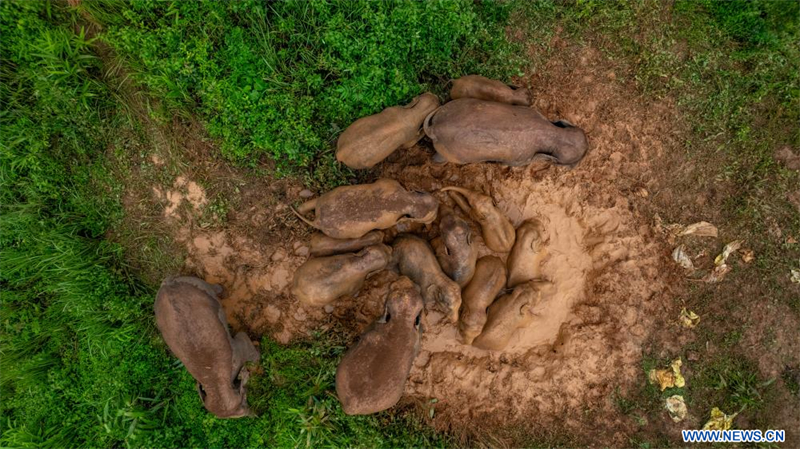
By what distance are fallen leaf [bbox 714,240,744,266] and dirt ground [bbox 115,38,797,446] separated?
20.6 inches

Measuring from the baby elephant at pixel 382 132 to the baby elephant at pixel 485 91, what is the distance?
31 cm

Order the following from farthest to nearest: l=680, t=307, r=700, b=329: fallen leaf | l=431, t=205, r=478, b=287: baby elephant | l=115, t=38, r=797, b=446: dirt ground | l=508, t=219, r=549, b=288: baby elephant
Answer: l=680, t=307, r=700, b=329: fallen leaf → l=115, t=38, r=797, b=446: dirt ground → l=508, t=219, r=549, b=288: baby elephant → l=431, t=205, r=478, b=287: baby elephant

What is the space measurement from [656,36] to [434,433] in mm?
5681

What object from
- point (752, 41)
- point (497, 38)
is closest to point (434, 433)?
point (497, 38)

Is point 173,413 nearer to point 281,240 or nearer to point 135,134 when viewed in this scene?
point 281,240

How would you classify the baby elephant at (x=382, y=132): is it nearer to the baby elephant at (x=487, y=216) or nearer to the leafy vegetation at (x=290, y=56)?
the leafy vegetation at (x=290, y=56)

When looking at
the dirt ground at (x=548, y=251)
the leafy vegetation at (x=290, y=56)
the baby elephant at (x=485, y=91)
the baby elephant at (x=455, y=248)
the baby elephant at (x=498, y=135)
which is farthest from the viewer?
the dirt ground at (x=548, y=251)

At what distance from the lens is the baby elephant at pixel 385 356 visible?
4.73 metres

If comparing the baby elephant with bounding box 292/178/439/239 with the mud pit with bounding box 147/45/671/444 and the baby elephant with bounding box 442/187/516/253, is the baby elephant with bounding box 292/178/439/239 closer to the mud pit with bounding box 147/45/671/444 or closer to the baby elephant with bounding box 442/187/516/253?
the baby elephant with bounding box 442/187/516/253

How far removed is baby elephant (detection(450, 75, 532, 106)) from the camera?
4.88 metres

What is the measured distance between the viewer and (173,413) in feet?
17.7

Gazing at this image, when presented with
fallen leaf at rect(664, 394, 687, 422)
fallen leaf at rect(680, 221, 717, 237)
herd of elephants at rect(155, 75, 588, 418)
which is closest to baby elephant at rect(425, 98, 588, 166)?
herd of elephants at rect(155, 75, 588, 418)

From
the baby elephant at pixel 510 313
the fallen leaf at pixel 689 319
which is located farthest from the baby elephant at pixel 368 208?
the fallen leaf at pixel 689 319

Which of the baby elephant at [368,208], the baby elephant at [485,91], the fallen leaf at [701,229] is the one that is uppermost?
the baby elephant at [485,91]
